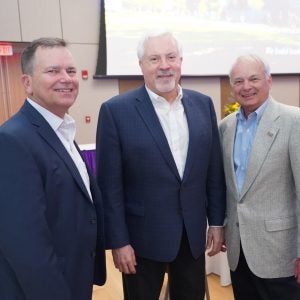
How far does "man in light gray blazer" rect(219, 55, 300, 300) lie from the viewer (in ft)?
4.95

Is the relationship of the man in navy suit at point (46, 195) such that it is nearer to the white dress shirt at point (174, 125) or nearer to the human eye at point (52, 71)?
the human eye at point (52, 71)

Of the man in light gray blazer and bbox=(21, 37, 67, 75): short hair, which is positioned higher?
bbox=(21, 37, 67, 75): short hair

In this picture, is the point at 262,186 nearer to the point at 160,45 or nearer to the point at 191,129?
the point at 191,129

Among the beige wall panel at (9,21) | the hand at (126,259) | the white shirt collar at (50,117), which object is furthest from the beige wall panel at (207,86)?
the white shirt collar at (50,117)

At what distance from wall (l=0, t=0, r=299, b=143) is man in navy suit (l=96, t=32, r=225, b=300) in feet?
→ 10.1

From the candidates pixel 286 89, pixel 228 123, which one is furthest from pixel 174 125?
pixel 286 89

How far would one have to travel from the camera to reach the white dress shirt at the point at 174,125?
60.7 inches

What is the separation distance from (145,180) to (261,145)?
1.81ft

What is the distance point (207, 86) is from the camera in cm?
539

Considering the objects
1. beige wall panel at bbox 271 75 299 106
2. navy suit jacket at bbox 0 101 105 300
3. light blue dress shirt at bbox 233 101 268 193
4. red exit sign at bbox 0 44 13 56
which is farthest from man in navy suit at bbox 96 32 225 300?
beige wall panel at bbox 271 75 299 106

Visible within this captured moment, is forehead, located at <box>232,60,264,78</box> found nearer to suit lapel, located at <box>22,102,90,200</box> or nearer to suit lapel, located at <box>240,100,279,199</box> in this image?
suit lapel, located at <box>240,100,279,199</box>

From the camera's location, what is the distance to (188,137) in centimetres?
157

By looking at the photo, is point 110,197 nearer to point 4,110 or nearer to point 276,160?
point 276,160

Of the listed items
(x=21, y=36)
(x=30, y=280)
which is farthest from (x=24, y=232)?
(x=21, y=36)
